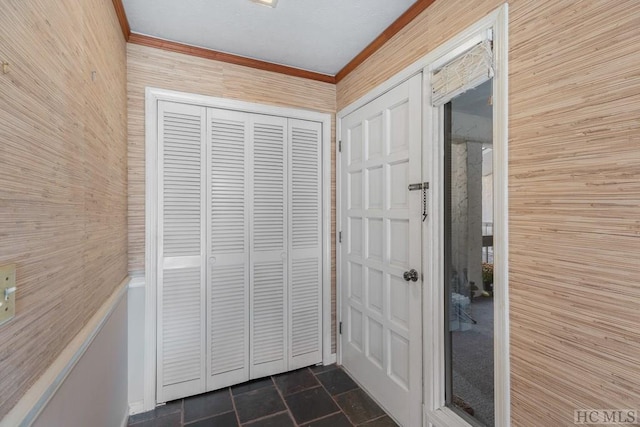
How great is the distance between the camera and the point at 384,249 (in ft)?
6.42

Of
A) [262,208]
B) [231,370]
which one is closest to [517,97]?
[262,208]

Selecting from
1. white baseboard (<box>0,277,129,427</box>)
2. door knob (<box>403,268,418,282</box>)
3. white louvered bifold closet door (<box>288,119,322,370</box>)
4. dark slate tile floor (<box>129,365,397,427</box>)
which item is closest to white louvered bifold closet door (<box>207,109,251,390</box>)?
dark slate tile floor (<box>129,365,397,427</box>)

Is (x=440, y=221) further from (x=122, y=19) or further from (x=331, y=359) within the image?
(x=122, y=19)

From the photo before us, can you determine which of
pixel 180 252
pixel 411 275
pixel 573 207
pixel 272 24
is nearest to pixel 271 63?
pixel 272 24

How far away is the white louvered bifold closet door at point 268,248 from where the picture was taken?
2.26 m

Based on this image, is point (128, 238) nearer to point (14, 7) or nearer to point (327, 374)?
point (14, 7)

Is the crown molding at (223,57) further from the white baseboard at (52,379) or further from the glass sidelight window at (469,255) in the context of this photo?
the white baseboard at (52,379)

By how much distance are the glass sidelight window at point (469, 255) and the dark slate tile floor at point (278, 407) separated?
0.64 meters

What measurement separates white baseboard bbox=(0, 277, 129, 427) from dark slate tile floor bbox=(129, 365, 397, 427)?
1039 millimetres

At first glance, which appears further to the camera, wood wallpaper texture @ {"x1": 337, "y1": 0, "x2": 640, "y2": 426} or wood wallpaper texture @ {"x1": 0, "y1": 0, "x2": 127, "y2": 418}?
wood wallpaper texture @ {"x1": 337, "y1": 0, "x2": 640, "y2": 426}

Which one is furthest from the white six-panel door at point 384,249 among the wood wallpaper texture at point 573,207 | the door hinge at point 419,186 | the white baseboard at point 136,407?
the white baseboard at point 136,407

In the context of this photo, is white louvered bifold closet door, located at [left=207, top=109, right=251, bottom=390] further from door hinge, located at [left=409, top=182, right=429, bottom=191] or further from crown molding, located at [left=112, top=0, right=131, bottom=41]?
door hinge, located at [left=409, top=182, right=429, bottom=191]

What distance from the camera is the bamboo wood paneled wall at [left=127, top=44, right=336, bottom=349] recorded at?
1929mm

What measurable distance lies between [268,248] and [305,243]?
0.32m
